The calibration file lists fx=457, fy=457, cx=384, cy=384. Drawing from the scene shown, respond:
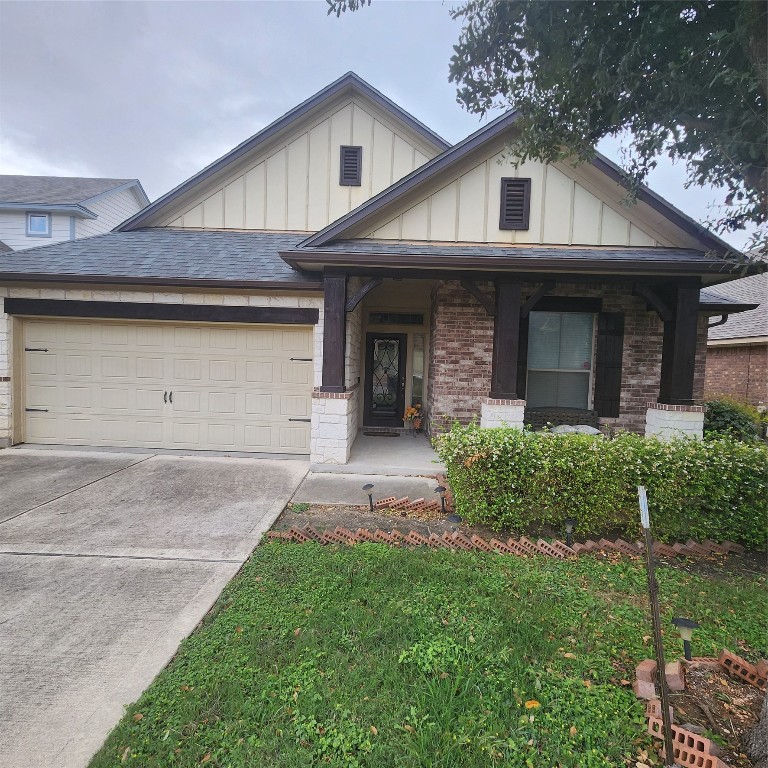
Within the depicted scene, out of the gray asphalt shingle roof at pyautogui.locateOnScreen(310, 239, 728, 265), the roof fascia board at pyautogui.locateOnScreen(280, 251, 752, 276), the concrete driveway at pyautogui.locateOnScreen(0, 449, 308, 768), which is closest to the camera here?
the concrete driveway at pyautogui.locateOnScreen(0, 449, 308, 768)

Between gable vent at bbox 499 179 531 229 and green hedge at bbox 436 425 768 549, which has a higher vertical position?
gable vent at bbox 499 179 531 229

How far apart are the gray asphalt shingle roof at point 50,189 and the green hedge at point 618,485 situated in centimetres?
2095

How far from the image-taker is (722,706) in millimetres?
2342

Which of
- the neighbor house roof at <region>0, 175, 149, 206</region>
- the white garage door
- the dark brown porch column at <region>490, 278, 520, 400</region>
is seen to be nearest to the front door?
the white garage door

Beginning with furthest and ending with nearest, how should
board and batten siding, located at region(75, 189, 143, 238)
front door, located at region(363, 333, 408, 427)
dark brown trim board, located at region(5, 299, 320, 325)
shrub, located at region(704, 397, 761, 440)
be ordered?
board and batten siding, located at region(75, 189, 143, 238) < front door, located at region(363, 333, 408, 427) < shrub, located at region(704, 397, 761, 440) < dark brown trim board, located at region(5, 299, 320, 325)

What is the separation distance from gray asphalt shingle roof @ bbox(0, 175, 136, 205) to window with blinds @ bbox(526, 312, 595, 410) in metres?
19.3

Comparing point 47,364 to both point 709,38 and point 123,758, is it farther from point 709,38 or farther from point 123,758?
point 709,38

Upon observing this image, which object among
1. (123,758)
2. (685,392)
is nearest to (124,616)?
(123,758)

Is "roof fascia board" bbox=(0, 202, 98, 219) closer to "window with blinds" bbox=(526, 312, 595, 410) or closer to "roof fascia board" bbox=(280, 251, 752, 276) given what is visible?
"roof fascia board" bbox=(280, 251, 752, 276)

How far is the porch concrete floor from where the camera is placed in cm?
699

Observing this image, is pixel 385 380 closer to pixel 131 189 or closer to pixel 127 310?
pixel 127 310

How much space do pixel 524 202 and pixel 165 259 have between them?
6.38m

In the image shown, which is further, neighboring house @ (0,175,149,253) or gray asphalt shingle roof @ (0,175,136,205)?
gray asphalt shingle roof @ (0,175,136,205)

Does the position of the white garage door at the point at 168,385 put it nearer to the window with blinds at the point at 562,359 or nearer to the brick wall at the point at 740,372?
the window with blinds at the point at 562,359
